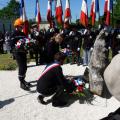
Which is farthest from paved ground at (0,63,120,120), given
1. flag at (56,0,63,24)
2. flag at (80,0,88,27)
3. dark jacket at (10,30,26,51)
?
flag at (56,0,63,24)

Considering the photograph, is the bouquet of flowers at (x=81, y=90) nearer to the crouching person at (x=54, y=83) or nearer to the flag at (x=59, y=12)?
the crouching person at (x=54, y=83)

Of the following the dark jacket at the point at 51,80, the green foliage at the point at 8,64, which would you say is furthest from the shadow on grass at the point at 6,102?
the green foliage at the point at 8,64

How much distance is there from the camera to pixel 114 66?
2.01 m

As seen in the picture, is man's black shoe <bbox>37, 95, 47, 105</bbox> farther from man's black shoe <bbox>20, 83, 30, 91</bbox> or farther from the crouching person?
man's black shoe <bbox>20, 83, 30, 91</bbox>

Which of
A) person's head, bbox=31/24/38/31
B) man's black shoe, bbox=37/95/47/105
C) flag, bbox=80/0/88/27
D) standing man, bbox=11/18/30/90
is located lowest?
man's black shoe, bbox=37/95/47/105

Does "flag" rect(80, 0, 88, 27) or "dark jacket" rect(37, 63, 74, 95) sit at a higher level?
"flag" rect(80, 0, 88, 27)

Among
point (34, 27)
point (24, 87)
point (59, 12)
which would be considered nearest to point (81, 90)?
point (24, 87)

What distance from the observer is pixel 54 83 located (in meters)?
8.21

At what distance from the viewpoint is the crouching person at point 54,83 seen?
317 inches

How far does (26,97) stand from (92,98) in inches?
67.8

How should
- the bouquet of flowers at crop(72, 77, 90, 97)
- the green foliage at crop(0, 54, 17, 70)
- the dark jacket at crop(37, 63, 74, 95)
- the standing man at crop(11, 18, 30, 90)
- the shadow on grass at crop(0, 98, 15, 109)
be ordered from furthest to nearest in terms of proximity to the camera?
the green foliage at crop(0, 54, 17, 70), the standing man at crop(11, 18, 30, 90), the bouquet of flowers at crop(72, 77, 90, 97), the shadow on grass at crop(0, 98, 15, 109), the dark jacket at crop(37, 63, 74, 95)

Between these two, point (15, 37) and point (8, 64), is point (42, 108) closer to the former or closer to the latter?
point (15, 37)

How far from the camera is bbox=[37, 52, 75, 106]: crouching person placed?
8.06m

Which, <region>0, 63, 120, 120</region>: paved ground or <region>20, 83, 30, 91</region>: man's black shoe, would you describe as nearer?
<region>0, 63, 120, 120</region>: paved ground
